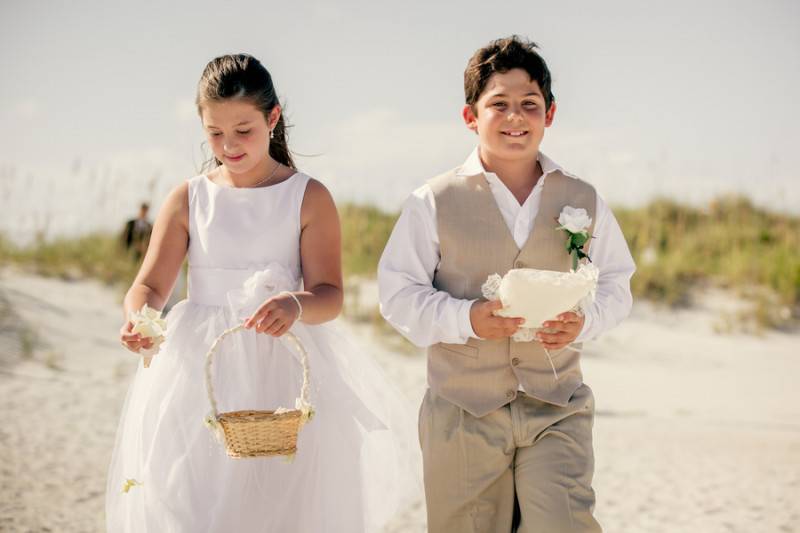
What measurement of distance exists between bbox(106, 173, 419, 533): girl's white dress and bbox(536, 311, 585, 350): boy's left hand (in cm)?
78

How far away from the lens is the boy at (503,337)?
3398mm

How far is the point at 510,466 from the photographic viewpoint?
11.5 ft

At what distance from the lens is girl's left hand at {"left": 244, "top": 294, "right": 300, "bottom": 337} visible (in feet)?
10.3

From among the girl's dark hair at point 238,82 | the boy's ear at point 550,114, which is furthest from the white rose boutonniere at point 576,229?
the girl's dark hair at point 238,82

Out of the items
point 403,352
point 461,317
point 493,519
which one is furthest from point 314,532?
point 403,352

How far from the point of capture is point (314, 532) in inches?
134

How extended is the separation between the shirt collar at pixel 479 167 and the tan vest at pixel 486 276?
0.04 metres

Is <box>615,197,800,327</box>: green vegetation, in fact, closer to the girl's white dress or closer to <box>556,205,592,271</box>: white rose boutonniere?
<box>556,205,592,271</box>: white rose boutonniere

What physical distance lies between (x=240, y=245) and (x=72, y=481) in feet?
10.6

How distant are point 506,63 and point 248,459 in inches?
69.8

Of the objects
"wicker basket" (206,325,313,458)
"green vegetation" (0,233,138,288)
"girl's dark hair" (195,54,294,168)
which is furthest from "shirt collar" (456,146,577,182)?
"green vegetation" (0,233,138,288)

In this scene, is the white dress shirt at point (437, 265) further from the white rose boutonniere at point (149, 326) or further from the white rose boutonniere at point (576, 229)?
the white rose boutonniere at point (149, 326)

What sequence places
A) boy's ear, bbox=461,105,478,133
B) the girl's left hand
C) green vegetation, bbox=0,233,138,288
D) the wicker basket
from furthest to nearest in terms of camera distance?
green vegetation, bbox=0,233,138,288 → boy's ear, bbox=461,105,478,133 → the girl's left hand → the wicker basket

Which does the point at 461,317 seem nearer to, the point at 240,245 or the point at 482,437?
the point at 482,437
